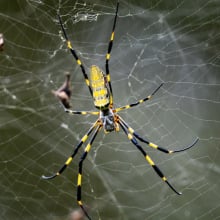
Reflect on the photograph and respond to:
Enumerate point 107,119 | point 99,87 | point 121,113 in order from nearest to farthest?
point 99,87 < point 107,119 < point 121,113

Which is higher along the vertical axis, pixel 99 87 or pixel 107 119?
pixel 99 87

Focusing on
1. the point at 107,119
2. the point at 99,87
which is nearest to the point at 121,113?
the point at 107,119

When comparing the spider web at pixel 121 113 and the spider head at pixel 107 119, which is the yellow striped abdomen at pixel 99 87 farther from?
the spider web at pixel 121 113

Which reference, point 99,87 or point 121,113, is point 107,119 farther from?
point 121,113

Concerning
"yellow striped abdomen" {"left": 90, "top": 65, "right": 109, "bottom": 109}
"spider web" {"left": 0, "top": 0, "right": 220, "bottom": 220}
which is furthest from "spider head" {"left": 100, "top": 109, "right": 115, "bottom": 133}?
"spider web" {"left": 0, "top": 0, "right": 220, "bottom": 220}

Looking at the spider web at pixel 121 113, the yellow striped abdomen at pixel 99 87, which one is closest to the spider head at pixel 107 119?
the yellow striped abdomen at pixel 99 87

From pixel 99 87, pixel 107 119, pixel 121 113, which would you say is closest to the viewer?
pixel 99 87

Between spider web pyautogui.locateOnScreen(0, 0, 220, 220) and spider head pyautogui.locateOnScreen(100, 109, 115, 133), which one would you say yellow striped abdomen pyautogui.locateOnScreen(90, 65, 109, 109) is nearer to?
spider head pyautogui.locateOnScreen(100, 109, 115, 133)

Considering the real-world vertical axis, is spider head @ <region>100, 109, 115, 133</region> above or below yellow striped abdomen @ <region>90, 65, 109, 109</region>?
below
